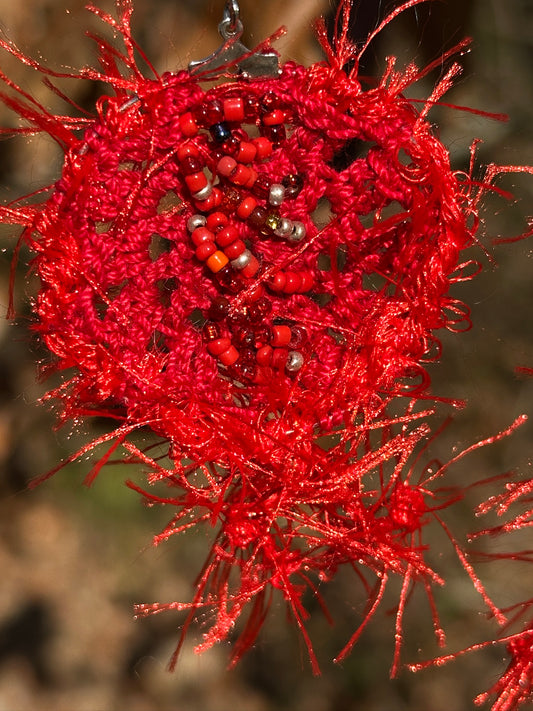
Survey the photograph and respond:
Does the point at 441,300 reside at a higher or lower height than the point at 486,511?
higher

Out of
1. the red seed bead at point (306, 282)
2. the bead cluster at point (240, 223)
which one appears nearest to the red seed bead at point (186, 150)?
the bead cluster at point (240, 223)

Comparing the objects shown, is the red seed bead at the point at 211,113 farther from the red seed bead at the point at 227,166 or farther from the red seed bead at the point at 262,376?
the red seed bead at the point at 262,376

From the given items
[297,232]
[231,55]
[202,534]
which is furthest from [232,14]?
[202,534]

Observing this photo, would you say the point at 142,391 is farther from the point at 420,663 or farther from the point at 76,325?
the point at 420,663

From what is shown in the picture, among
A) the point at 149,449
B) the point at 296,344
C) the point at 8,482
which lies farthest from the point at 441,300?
the point at 8,482

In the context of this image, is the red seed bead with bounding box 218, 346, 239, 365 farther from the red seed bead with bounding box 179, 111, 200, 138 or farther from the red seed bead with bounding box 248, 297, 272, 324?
the red seed bead with bounding box 179, 111, 200, 138
